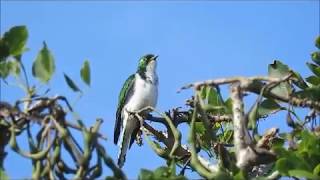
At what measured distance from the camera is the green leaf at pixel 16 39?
10.0 ft

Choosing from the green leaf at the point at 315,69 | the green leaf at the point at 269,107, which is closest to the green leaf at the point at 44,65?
the green leaf at the point at 269,107

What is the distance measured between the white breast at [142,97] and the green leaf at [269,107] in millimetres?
4188

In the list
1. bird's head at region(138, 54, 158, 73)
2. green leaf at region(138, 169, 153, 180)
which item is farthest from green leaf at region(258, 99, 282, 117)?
bird's head at region(138, 54, 158, 73)

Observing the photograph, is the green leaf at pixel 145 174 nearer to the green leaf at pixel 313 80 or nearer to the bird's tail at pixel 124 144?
the green leaf at pixel 313 80

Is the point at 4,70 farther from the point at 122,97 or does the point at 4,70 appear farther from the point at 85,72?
the point at 122,97

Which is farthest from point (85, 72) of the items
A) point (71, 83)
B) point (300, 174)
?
point (300, 174)

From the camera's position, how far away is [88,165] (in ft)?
8.86

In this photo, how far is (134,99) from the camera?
311 inches

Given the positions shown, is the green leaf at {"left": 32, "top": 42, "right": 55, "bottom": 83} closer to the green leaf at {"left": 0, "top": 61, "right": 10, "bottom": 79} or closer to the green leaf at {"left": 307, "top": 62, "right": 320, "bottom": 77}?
the green leaf at {"left": 0, "top": 61, "right": 10, "bottom": 79}

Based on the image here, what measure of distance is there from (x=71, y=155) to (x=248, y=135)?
700 mm

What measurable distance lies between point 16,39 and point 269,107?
1.27 meters

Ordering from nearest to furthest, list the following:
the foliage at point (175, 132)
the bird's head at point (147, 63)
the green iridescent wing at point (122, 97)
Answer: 1. the foliage at point (175, 132)
2. the green iridescent wing at point (122, 97)
3. the bird's head at point (147, 63)

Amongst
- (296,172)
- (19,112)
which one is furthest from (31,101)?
(296,172)

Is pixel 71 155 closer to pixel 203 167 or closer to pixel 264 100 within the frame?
pixel 203 167
